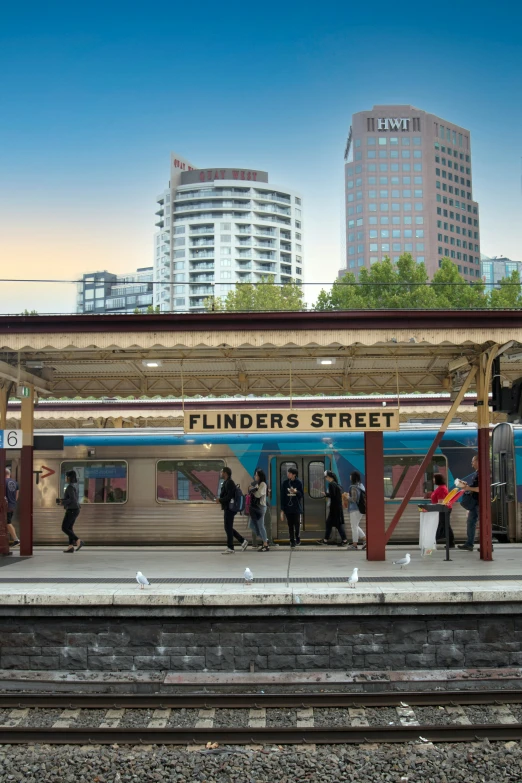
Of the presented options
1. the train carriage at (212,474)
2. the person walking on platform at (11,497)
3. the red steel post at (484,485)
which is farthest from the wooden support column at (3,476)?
the red steel post at (484,485)

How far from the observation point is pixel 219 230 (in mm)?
119875

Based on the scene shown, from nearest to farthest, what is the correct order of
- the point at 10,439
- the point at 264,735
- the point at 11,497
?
the point at 264,735 < the point at 10,439 < the point at 11,497

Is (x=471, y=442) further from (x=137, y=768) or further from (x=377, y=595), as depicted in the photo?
(x=137, y=768)

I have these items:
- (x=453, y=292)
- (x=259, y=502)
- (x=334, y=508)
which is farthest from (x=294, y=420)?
(x=453, y=292)

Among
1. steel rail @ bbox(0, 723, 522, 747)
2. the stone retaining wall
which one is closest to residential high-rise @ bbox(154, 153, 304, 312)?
the stone retaining wall

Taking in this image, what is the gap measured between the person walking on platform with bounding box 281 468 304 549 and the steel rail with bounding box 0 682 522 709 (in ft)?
20.3

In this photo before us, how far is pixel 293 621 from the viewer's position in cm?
963

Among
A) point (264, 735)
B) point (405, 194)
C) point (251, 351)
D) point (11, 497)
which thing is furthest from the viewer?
point (405, 194)

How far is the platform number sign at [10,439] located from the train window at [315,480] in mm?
6176

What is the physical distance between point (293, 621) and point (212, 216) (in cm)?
11456

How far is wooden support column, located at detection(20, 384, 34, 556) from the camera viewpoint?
13430 millimetres

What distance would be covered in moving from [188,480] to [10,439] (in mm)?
4402

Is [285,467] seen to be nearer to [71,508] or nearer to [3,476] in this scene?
[71,508]

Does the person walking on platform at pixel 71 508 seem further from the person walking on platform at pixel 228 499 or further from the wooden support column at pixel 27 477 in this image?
the person walking on platform at pixel 228 499
